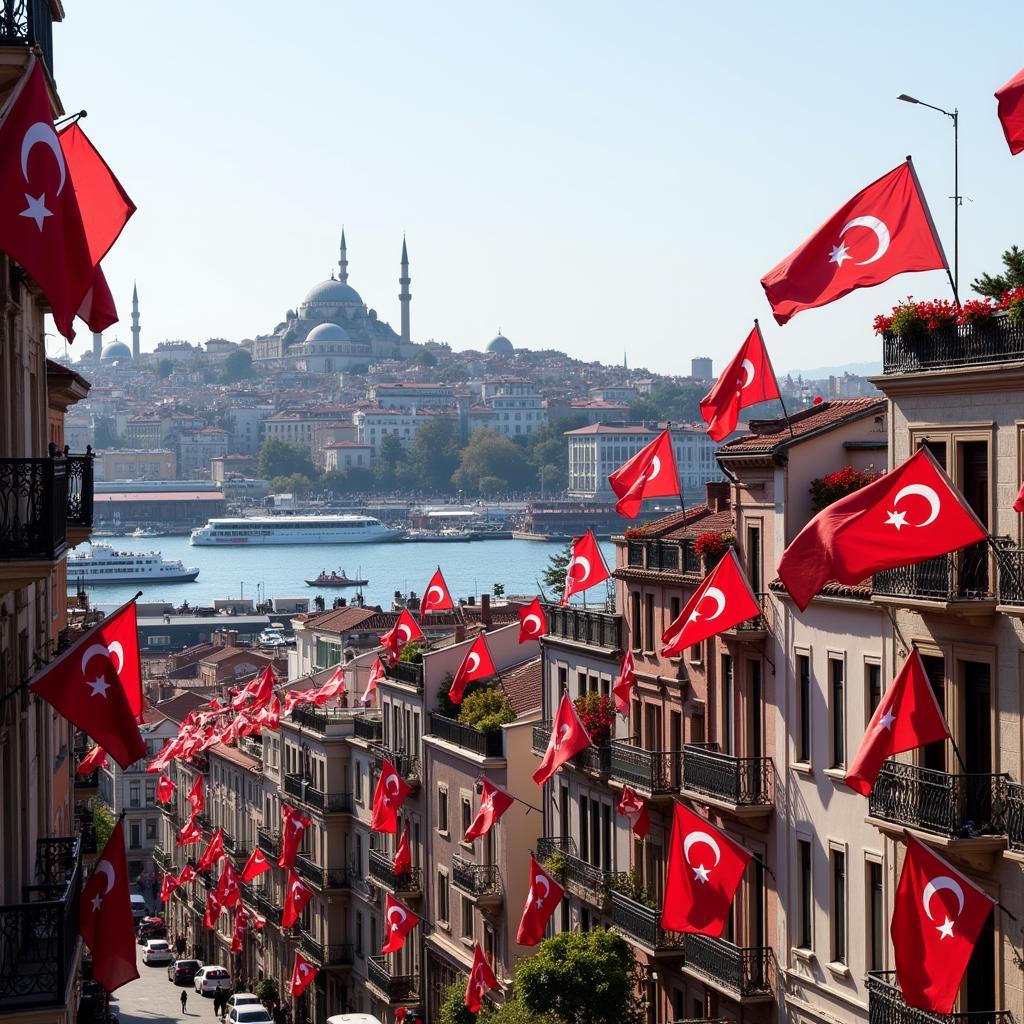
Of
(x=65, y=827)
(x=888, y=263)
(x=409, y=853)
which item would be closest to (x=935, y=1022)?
(x=888, y=263)

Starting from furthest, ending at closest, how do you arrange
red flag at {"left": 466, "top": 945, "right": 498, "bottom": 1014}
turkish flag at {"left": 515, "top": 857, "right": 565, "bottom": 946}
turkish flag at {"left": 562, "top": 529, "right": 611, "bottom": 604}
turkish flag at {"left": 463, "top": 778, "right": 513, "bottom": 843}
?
1. red flag at {"left": 466, "top": 945, "right": 498, "bottom": 1014}
2. turkish flag at {"left": 463, "top": 778, "right": 513, "bottom": 843}
3. turkish flag at {"left": 562, "top": 529, "right": 611, "bottom": 604}
4. turkish flag at {"left": 515, "top": 857, "right": 565, "bottom": 946}

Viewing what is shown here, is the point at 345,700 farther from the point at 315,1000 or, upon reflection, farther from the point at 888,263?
the point at 888,263

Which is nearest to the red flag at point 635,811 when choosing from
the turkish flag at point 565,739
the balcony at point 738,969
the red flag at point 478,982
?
the turkish flag at point 565,739

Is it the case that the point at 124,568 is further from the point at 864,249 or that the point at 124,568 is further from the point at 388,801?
the point at 864,249

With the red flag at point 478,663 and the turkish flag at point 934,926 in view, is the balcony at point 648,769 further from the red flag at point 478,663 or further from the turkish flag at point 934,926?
the turkish flag at point 934,926

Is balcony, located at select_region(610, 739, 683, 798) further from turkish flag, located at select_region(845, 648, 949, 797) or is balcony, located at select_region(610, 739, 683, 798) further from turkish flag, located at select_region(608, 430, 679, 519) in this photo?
turkish flag, located at select_region(845, 648, 949, 797)

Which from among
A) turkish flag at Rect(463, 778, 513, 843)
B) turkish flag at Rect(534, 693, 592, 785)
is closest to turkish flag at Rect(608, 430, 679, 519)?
turkish flag at Rect(534, 693, 592, 785)
